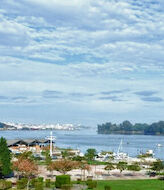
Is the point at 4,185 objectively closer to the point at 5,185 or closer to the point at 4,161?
the point at 5,185

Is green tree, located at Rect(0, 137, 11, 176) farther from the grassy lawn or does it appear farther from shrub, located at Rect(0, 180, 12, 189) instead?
the grassy lawn

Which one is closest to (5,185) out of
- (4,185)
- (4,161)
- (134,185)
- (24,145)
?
(4,185)

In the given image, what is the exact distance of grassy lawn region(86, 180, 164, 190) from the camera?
5033 cm

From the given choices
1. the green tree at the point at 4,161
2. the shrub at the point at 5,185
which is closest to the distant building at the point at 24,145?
the green tree at the point at 4,161

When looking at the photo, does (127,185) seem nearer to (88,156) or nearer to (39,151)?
(88,156)

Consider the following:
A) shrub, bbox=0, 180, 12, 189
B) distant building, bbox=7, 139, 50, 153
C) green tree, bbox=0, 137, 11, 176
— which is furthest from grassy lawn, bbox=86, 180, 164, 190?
distant building, bbox=7, 139, 50, 153

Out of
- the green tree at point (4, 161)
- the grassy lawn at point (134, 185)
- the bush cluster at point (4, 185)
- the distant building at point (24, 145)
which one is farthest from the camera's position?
the distant building at point (24, 145)

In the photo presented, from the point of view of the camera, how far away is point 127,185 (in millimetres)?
52500

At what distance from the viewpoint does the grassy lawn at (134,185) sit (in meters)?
50.3

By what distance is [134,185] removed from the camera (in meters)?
53.1

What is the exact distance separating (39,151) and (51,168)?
5334 centimetres

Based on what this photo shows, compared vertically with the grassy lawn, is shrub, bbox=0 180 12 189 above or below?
above

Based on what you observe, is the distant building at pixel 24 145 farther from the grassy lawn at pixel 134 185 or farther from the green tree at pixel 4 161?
the grassy lawn at pixel 134 185

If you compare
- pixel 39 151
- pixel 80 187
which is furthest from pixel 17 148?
pixel 80 187
